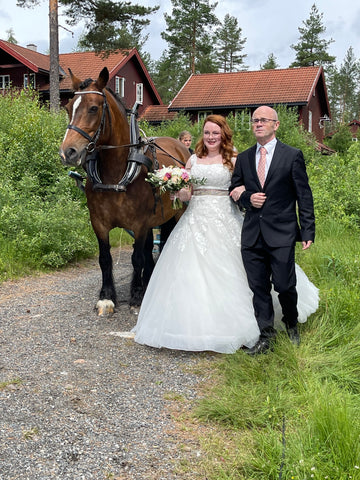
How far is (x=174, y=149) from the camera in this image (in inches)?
279

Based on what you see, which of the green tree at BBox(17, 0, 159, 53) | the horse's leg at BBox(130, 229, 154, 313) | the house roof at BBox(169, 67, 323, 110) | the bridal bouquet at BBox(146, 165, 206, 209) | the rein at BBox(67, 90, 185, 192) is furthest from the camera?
the house roof at BBox(169, 67, 323, 110)

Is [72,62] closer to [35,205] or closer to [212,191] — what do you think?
[35,205]

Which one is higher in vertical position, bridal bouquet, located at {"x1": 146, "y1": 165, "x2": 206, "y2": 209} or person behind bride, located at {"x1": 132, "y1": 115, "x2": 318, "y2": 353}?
bridal bouquet, located at {"x1": 146, "y1": 165, "x2": 206, "y2": 209}

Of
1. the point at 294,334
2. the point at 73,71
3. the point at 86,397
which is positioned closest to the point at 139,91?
the point at 73,71

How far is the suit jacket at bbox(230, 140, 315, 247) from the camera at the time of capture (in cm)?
389

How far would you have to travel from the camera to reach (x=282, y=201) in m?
3.98

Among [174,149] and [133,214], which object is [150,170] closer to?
[133,214]

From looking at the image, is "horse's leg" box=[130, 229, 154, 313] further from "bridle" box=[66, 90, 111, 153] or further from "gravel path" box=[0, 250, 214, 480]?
"bridle" box=[66, 90, 111, 153]

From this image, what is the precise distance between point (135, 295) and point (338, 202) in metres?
4.57

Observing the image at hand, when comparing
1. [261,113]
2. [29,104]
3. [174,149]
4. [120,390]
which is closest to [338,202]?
[174,149]

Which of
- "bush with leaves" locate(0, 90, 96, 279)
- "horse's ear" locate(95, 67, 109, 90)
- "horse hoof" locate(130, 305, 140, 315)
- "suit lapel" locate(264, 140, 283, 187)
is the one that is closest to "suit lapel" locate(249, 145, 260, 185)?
"suit lapel" locate(264, 140, 283, 187)

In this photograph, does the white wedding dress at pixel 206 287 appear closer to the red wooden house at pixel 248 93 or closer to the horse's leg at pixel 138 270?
the horse's leg at pixel 138 270

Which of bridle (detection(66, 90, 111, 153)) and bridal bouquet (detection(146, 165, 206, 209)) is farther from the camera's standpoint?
bridle (detection(66, 90, 111, 153))

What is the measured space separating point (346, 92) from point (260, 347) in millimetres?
74668
